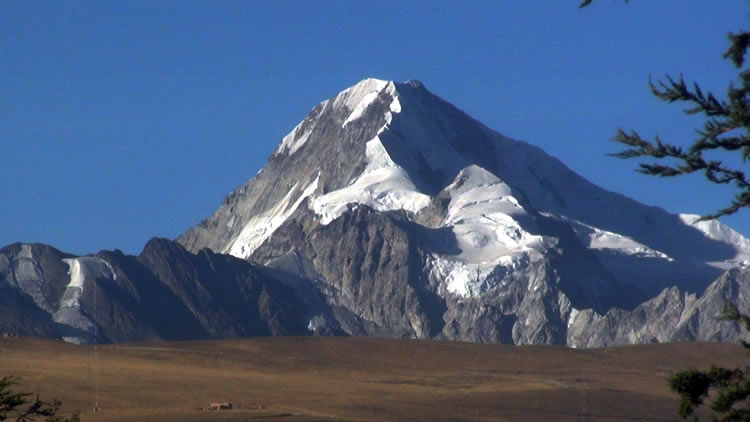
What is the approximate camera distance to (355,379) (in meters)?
140

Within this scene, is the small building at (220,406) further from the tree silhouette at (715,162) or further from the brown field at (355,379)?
the tree silhouette at (715,162)

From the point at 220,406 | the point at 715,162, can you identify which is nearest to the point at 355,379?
the point at 220,406

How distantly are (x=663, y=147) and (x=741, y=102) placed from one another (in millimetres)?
1027

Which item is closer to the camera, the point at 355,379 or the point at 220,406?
the point at 220,406

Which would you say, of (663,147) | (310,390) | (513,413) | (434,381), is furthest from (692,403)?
(434,381)

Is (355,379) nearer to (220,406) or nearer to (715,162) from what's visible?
(220,406)

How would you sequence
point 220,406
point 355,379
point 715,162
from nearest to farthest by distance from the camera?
1. point 715,162
2. point 220,406
3. point 355,379

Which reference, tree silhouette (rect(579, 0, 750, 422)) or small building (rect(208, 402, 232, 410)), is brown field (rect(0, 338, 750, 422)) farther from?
tree silhouette (rect(579, 0, 750, 422))

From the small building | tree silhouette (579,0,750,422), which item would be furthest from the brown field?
tree silhouette (579,0,750,422)

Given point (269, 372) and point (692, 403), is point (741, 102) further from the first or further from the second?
point (269, 372)

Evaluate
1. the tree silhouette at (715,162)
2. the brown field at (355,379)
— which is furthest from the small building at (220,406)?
the tree silhouette at (715,162)

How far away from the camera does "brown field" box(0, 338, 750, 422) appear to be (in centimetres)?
11012

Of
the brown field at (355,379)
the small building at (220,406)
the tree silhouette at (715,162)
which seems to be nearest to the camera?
the tree silhouette at (715,162)

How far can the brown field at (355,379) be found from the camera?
361 ft
